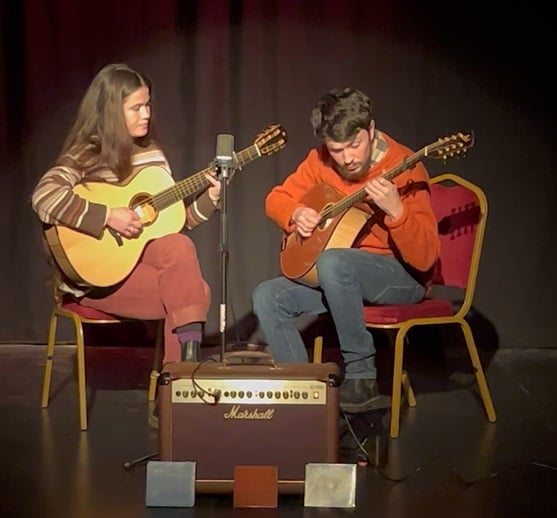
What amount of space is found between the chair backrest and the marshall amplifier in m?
0.79

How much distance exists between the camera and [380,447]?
2.92 m

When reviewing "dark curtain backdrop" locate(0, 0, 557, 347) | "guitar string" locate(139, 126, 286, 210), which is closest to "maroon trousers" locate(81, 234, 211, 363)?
"guitar string" locate(139, 126, 286, 210)

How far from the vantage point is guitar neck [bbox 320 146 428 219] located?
9.38 ft

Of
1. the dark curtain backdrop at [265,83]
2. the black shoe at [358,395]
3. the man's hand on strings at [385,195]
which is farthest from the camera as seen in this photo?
the dark curtain backdrop at [265,83]

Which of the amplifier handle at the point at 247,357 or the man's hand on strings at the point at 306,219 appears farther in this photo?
the man's hand on strings at the point at 306,219

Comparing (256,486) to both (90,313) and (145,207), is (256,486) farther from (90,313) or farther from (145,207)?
(145,207)

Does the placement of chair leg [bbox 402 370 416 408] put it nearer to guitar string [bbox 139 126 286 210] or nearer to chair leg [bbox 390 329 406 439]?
chair leg [bbox 390 329 406 439]

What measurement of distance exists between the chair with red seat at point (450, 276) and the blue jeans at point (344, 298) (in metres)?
0.05

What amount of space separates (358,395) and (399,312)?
0.26m

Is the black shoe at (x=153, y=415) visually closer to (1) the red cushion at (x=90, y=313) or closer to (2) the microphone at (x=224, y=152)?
(1) the red cushion at (x=90, y=313)

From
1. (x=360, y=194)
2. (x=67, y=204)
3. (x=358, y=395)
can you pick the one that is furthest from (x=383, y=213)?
(x=67, y=204)

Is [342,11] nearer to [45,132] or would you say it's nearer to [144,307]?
[45,132]

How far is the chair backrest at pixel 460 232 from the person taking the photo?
10.1ft

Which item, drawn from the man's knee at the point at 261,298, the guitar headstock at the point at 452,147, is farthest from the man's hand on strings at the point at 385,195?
the man's knee at the point at 261,298
